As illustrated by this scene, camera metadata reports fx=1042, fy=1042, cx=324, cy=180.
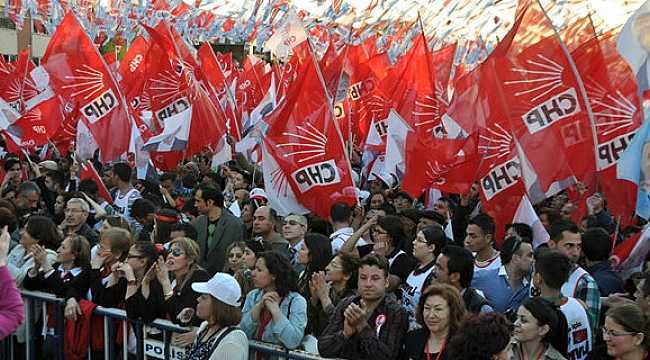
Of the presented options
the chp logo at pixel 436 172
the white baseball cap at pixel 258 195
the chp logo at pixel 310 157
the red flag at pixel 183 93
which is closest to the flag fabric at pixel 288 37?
the red flag at pixel 183 93

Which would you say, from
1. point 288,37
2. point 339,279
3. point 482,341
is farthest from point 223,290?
point 288,37

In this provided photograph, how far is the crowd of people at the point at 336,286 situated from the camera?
5.57 metres

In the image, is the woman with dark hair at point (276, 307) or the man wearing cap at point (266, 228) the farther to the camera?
the man wearing cap at point (266, 228)

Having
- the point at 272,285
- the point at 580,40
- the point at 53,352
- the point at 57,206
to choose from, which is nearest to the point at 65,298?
the point at 53,352

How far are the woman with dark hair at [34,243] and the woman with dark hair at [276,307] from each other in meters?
2.33

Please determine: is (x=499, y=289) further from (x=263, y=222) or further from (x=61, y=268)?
(x=61, y=268)

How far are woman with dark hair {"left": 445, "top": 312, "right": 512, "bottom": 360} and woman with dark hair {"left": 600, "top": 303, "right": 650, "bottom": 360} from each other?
0.69m

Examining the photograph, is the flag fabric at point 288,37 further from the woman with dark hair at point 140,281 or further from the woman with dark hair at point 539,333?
the woman with dark hair at point 539,333

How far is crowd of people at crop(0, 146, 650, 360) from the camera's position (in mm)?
5570

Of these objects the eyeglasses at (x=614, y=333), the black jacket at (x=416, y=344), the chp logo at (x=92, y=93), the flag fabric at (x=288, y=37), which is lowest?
the black jacket at (x=416, y=344)

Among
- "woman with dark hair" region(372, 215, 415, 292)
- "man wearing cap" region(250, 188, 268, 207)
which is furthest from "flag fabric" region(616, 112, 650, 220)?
"man wearing cap" region(250, 188, 268, 207)

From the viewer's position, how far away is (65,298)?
7.50 metres

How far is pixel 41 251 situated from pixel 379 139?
9.01 meters

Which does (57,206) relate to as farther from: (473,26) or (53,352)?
(473,26)
